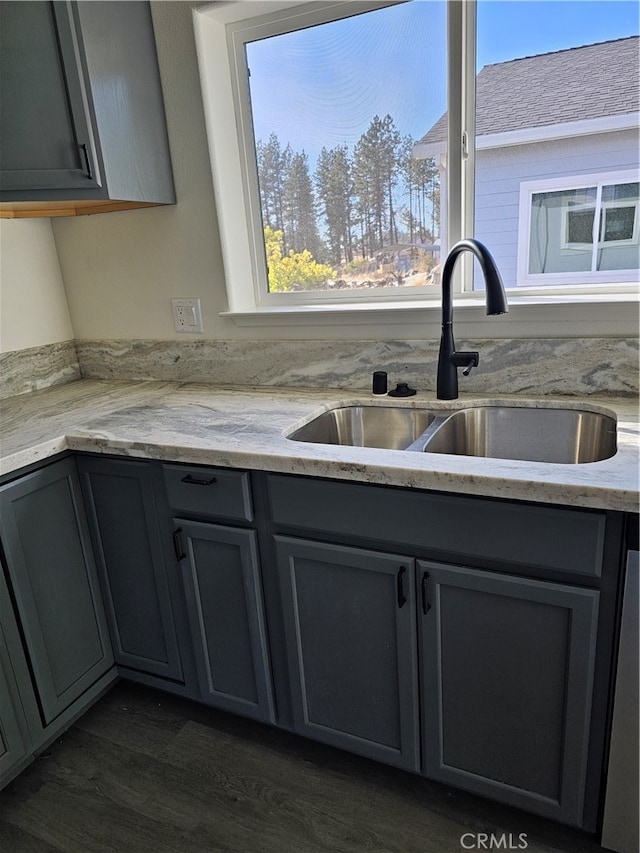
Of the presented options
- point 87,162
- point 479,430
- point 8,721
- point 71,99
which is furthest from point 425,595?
point 71,99

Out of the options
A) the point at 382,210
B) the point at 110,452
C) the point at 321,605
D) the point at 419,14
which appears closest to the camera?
the point at 321,605

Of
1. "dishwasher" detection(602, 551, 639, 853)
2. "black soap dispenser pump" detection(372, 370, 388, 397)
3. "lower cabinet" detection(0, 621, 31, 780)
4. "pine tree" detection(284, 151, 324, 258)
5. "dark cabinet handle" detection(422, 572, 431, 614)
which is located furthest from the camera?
"pine tree" detection(284, 151, 324, 258)

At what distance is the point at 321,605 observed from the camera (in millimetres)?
1387

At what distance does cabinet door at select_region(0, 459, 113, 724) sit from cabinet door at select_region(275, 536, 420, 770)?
0.65m

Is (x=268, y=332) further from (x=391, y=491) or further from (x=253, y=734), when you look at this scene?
(x=253, y=734)

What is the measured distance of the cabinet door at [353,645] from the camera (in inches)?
50.9

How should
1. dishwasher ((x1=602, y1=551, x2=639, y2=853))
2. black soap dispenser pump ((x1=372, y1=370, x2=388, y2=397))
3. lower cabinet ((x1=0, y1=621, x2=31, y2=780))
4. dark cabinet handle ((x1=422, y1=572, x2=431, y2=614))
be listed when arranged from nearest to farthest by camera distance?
dishwasher ((x1=602, y1=551, x2=639, y2=853)) < dark cabinet handle ((x1=422, y1=572, x2=431, y2=614)) < lower cabinet ((x1=0, y1=621, x2=31, y2=780)) < black soap dispenser pump ((x1=372, y1=370, x2=388, y2=397))

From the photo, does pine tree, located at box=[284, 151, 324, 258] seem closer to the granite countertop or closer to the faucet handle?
the granite countertop

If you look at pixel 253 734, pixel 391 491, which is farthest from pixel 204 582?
pixel 391 491

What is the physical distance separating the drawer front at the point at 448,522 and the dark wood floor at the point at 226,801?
2.35ft

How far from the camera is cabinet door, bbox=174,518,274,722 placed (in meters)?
1.45

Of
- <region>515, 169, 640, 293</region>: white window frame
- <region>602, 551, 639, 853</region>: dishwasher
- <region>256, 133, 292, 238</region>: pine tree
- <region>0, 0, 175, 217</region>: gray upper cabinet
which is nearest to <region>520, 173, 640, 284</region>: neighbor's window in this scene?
<region>515, 169, 640, 293</region>: white window frame

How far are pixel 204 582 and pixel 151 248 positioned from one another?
1.22m

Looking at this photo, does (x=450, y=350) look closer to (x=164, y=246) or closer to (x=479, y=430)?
(x=479, y=430)
